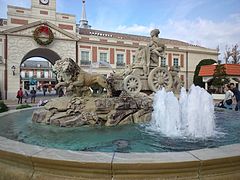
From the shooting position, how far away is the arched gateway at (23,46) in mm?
27719

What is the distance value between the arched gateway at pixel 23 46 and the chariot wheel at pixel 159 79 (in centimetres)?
2309

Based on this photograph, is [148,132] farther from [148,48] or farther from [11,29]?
[11,29]

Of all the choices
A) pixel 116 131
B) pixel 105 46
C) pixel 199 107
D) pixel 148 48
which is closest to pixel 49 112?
pixel 116 131

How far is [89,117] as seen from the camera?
6.29m

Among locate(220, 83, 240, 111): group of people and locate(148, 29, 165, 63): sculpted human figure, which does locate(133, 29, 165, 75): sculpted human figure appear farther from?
locate(220, 83, 240, 111): group of people

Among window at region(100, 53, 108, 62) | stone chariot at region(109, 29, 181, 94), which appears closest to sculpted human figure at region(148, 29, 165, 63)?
stone chariot at region(109, 29, 181, 94)

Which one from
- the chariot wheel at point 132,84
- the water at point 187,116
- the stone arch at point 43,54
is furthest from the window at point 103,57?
the water at point 187,116

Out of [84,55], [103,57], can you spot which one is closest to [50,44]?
[84,55]

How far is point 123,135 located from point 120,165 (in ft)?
8.65

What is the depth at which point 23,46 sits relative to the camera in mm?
28547

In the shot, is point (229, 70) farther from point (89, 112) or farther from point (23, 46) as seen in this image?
point (89, 112)

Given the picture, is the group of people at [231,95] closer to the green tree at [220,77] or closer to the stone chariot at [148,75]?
the stone chariot at [148,75]

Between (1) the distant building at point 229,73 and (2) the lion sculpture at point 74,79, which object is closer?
(2) the lion sculpture at point 74,79

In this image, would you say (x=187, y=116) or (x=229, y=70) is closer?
(x=187, y=116)
